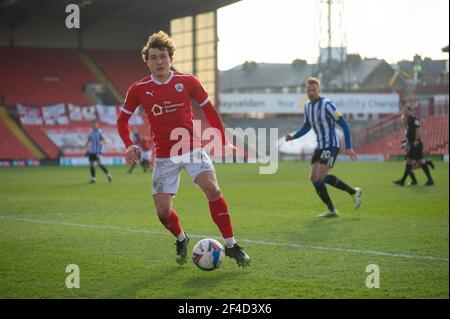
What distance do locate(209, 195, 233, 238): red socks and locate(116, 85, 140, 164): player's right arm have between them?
1010mm

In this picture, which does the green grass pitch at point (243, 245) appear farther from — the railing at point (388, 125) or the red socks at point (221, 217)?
the railing at point (388, 125)

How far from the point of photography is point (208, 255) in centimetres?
764

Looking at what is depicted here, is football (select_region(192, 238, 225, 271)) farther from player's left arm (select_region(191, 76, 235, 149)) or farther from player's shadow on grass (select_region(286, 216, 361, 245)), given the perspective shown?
player's shadow on grass (select_region(286, 216, 361, 245))

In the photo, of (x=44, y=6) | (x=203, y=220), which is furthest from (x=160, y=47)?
(x=44, y=6)

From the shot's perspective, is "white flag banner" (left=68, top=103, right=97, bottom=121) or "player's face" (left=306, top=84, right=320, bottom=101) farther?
"white flag banner" (left=68, top=103, right=97, bottom=121)

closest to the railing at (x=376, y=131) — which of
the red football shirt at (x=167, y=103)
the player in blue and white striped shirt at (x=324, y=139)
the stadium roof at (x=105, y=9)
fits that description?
the stadium roof at (x=105, y=9)

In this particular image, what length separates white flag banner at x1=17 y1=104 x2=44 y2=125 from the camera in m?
46.3

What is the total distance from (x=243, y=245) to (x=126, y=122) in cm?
234

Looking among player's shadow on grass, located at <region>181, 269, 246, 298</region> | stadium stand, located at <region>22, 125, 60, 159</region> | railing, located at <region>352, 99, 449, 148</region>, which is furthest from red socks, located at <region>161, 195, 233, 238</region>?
railing, located at <region>352, 99, 449, 148</region>

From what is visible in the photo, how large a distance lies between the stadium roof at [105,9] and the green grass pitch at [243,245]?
27.8 metres

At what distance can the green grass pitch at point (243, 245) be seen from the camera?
21.8 ft

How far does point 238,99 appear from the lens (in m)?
55.8
